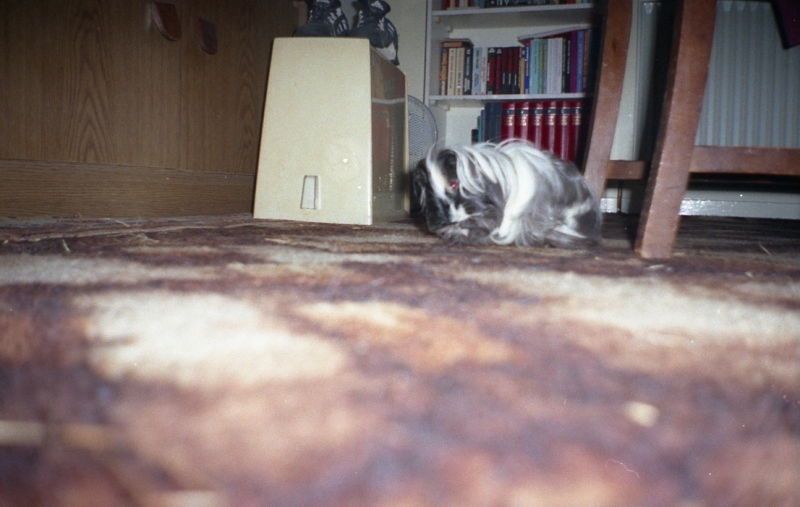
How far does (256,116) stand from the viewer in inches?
89.3

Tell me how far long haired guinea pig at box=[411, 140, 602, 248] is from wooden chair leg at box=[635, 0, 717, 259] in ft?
0.85

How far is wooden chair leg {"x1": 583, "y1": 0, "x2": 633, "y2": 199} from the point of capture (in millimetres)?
1338

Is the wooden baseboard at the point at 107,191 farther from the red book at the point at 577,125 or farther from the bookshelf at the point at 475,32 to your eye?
the red book at the point at 577,125

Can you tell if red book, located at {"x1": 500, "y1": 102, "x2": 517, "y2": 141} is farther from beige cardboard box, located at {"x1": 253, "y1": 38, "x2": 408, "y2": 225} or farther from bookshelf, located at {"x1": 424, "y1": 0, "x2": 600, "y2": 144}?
beige cardboard box, located at {"x1": 253, "y1": 38, "x2": 408, "y2": 225}

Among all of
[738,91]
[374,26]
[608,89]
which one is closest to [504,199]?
[608,89]

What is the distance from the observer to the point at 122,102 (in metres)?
1.64

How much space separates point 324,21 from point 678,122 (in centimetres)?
144

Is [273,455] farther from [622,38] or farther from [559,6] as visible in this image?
[559,6]

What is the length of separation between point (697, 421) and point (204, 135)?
1954mm

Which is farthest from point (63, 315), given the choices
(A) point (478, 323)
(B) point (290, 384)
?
(A) point (478, 323)

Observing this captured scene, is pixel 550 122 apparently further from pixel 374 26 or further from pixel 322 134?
pixel 322 134

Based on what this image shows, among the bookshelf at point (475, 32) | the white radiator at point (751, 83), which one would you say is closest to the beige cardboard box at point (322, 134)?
the bookshelf at point (475, 32)

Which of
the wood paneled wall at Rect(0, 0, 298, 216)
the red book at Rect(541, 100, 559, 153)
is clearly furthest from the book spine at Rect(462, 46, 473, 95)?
the wood paneled wall at Rect(0, 0, 298, 216)

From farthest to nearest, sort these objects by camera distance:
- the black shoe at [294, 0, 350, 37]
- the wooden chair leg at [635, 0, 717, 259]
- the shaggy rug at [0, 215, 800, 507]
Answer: the black shoe at [294, 0, 350, 37]
the wooden chair leg at [635, 0, 717, 259]
the shaggy rug at [0, 215, 800, 507]
